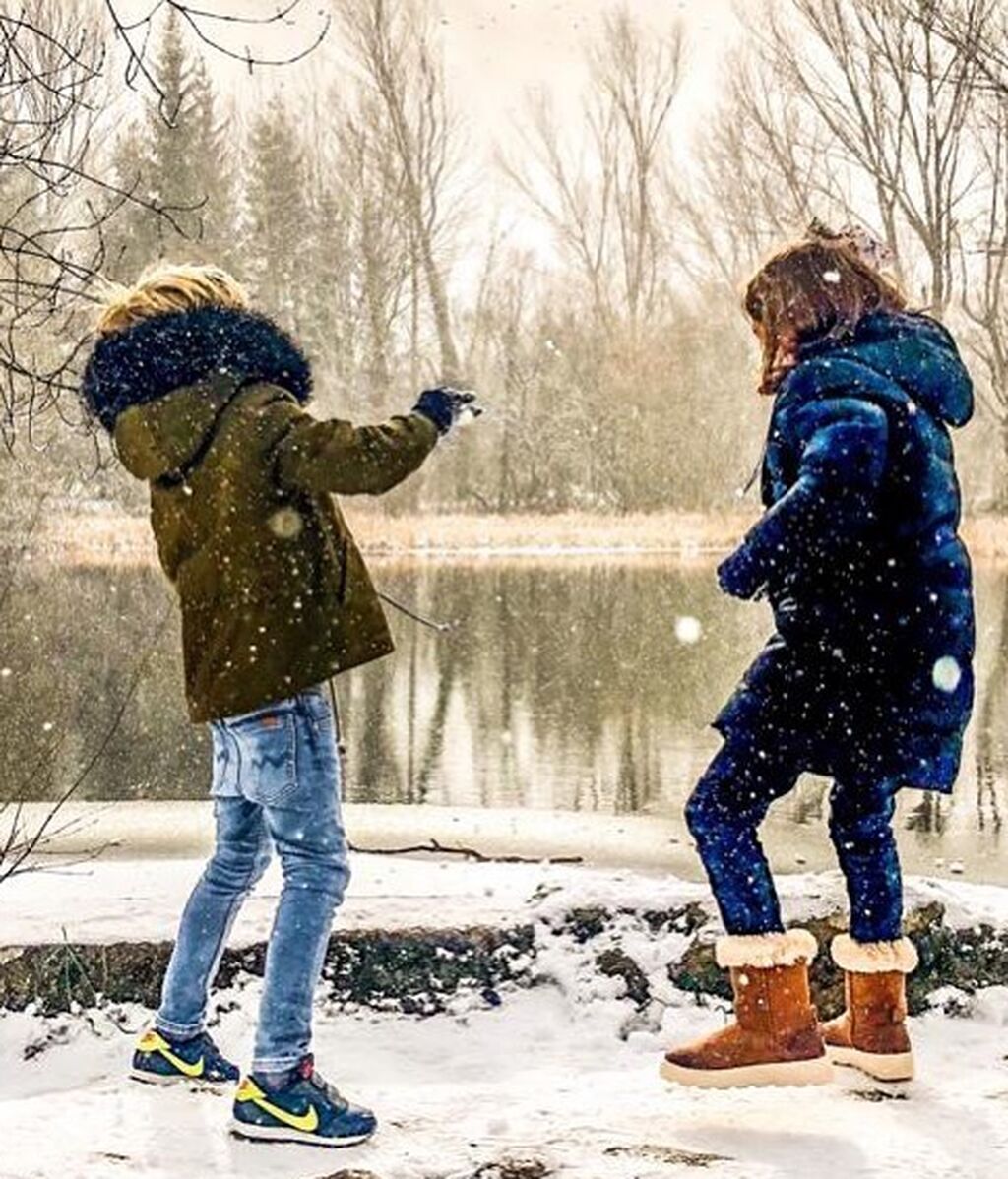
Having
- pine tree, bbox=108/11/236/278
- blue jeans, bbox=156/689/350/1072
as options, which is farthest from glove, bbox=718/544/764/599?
pine tree, bbox=108/11/236/278

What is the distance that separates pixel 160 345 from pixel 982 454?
173 ft

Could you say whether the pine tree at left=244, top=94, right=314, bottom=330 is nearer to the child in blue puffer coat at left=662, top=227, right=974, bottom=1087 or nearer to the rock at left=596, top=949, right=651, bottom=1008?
the rock at left=596, top=949, right=651, bottom=1008

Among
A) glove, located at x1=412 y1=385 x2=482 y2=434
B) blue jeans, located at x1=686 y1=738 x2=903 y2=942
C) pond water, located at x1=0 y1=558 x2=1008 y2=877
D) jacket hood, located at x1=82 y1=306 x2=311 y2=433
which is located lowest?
pond water, located at x1=0 y1=558 x2=1008 y2=877

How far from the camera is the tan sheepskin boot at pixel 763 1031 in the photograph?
2.89m

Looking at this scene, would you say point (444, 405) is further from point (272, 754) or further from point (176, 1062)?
point (176, 1062)

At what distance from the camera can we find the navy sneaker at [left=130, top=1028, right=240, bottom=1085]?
9.59ft

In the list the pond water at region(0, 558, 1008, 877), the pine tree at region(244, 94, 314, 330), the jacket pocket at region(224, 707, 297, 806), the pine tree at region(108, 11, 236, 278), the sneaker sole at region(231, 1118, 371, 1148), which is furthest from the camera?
the pine tree at region(244, 94, 314, 330)

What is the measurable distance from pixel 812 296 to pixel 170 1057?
1.78 meters

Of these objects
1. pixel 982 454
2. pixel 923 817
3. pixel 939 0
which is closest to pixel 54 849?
pixel 923 817

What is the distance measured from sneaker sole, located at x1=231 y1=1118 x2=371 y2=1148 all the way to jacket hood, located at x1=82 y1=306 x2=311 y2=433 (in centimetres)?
120

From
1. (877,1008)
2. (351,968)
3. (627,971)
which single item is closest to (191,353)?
(351,968)

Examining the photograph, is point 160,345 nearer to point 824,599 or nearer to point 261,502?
point 261,502

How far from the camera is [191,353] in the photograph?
279 centimetres

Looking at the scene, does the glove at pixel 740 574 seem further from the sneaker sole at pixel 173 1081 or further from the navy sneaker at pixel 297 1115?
the sneaker sole at pixel 173 1081
